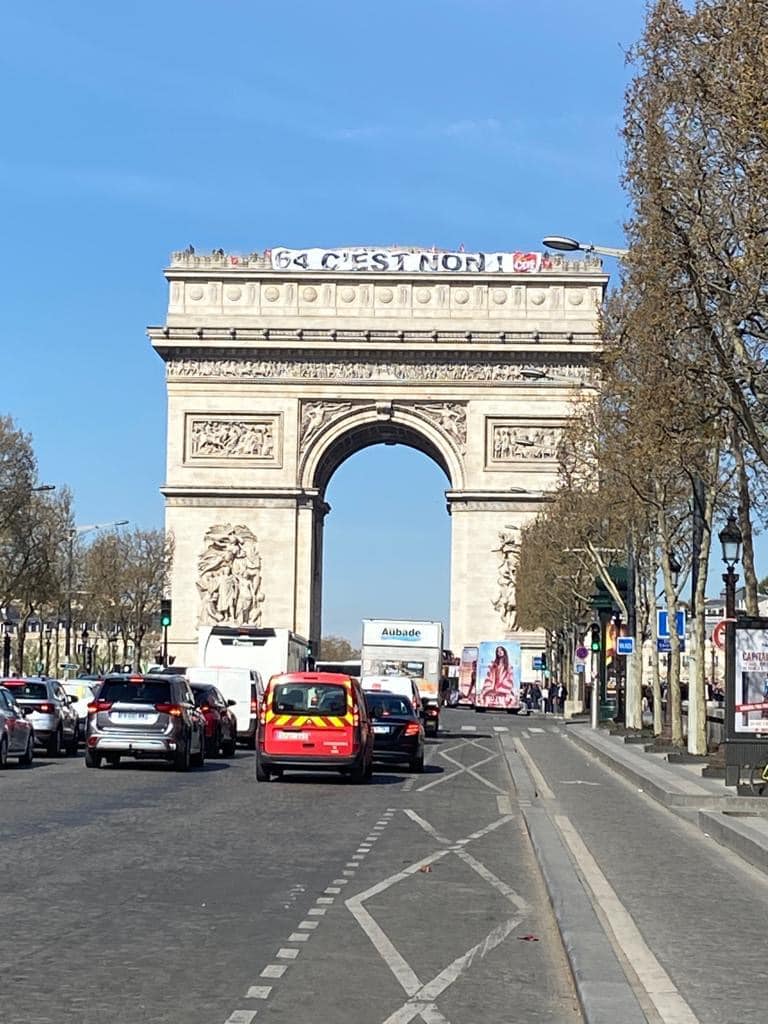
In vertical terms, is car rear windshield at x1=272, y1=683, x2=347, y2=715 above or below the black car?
above

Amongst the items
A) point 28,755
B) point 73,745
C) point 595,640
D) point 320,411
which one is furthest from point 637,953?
point 320,411

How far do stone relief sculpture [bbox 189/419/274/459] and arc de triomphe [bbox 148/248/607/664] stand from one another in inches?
2.7

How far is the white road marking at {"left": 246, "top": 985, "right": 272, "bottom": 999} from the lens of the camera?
923cm

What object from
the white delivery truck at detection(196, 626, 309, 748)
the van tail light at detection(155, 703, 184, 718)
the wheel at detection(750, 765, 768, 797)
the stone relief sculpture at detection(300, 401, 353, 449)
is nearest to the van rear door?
the van tail light at detection(155, 703, 184, 718)

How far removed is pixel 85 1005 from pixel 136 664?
81.4 m

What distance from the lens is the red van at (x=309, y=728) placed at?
2745 cm

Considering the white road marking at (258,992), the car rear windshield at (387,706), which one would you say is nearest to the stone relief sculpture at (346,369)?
the car rear windshield at (387,706)

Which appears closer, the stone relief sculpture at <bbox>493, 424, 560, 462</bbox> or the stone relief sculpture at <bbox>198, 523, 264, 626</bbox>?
the stone relief sculpture at <bbox>198, 523, 264, 626</bbox>

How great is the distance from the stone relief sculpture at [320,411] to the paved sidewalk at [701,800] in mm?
48671

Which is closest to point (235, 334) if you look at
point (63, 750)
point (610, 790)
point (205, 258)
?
point (205, 258)

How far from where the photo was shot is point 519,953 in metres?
11.0

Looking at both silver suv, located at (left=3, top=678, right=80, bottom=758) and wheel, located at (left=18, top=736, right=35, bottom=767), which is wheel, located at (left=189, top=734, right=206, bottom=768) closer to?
wheel, located at (left=18, top=736, right=35, bottom=767)

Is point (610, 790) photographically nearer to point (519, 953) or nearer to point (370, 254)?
point (519, 953)

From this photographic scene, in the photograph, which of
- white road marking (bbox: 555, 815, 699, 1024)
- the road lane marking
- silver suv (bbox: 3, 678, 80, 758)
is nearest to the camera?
white road marking (bbox: 555, 815, 699, 1024)
